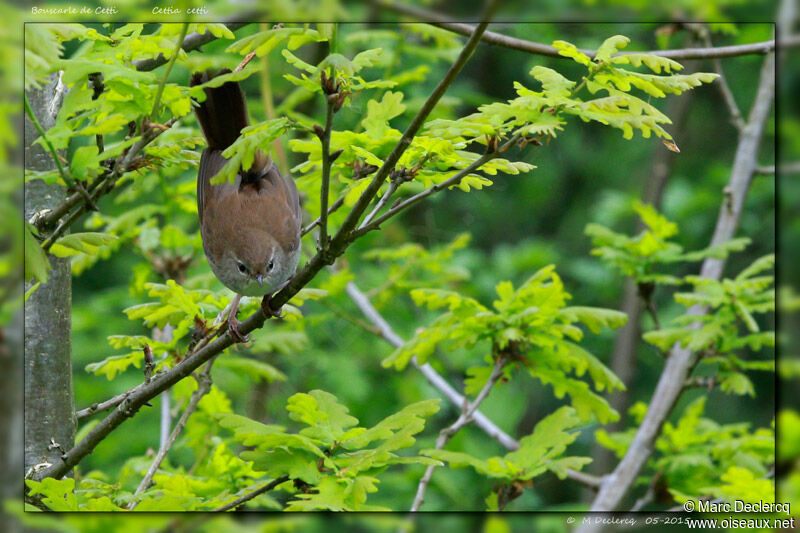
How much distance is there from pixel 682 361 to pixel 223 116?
5.22ft

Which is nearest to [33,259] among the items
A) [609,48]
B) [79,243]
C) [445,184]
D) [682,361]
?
[79,243]

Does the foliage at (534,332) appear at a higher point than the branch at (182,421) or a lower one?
higher

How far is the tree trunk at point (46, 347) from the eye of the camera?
1.81 m

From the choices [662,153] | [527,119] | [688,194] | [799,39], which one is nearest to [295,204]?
[527,119]

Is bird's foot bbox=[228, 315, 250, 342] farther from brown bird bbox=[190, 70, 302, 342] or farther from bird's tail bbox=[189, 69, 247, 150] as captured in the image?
bird's tail bbox=[189, 69, 247, 150]

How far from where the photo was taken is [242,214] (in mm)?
2012

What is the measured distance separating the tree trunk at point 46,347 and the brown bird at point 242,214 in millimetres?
348

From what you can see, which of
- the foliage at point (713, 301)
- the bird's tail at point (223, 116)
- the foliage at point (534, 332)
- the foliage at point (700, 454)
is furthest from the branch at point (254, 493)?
the foliage at point (713, 301)

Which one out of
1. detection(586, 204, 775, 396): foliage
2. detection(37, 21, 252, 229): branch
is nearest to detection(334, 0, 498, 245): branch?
detection(37, 21, 252, 229): branch

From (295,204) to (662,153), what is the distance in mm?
2435

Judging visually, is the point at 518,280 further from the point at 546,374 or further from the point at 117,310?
the point at 546,374

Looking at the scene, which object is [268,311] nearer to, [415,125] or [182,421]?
[182,421]

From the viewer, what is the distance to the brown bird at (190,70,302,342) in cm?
187

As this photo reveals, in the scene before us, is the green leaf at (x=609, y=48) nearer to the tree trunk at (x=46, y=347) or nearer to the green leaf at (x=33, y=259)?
the green leaf at (x=33, y=259)
